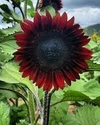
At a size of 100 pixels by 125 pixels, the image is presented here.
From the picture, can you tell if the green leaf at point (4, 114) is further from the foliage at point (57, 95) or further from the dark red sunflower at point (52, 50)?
the dark red sunflower at point (52, 50)

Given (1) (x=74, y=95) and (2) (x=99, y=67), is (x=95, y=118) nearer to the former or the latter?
(1) (x=74, y=95)

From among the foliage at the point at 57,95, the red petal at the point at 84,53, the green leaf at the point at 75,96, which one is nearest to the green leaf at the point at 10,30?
the foliage at the point at 57,95

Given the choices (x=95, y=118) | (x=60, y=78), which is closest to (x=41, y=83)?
(x=60, y=78)

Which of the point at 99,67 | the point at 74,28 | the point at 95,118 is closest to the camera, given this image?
the point at 74,28

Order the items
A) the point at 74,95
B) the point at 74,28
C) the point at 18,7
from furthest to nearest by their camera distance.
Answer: the point at 18,7 < the point at 74,95 < the point at 74,28

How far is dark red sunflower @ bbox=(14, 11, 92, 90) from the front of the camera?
88cm

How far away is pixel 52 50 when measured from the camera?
89cm

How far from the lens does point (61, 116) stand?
1.44m

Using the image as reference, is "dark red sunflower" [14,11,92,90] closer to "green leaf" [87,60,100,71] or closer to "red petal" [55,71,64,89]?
"red petal" [55,71,64,89]

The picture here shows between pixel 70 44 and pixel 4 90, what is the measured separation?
24.4 inches

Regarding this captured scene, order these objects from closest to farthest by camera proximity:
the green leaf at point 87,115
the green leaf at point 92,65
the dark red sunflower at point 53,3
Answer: the green leaf at point 92,65 → the green leaf at point 87,115 → the dark red sunflower at point 53,3

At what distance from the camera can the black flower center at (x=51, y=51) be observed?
0.89 metres

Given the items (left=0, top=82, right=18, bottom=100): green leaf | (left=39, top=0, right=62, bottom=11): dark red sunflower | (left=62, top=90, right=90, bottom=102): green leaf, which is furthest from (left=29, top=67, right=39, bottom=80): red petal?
(left=39, top=0, right=62, bottom=11): dark red sunflower

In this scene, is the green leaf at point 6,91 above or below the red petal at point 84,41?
above
